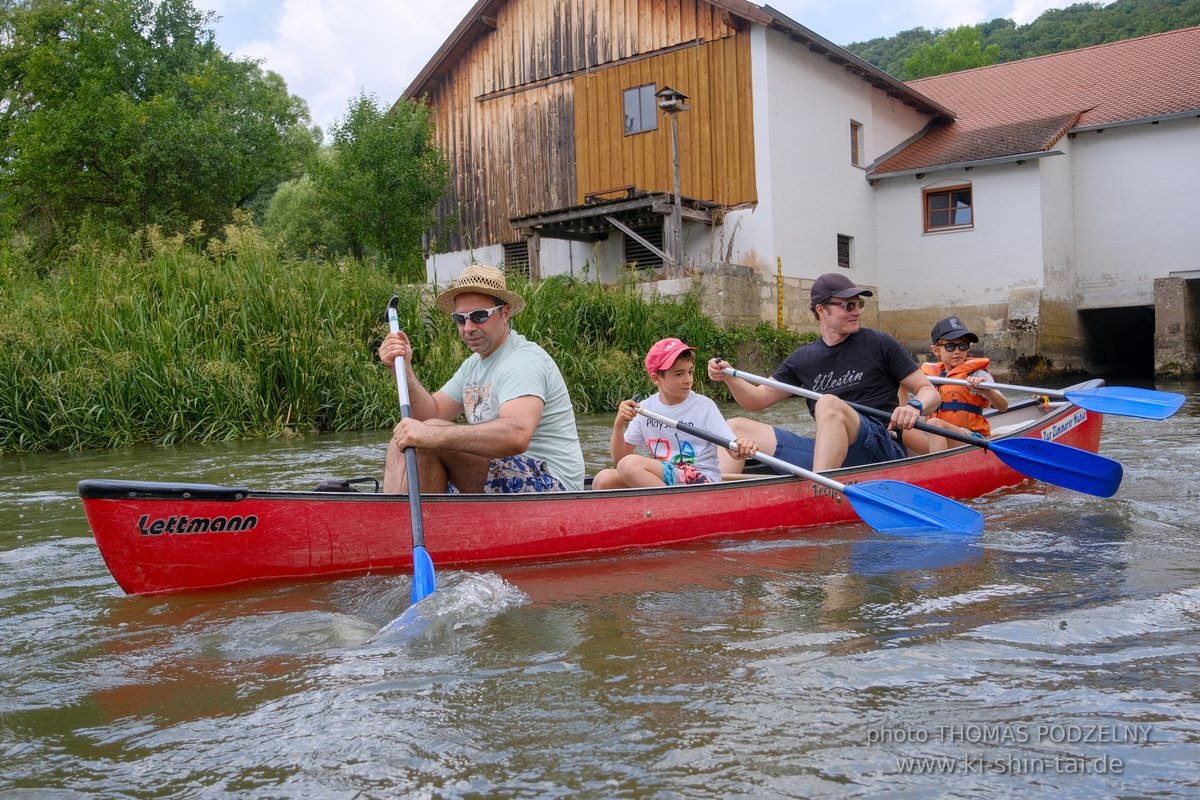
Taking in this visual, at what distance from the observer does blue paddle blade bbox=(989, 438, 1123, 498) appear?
5875 millimetres

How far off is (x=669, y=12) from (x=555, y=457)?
15525mm

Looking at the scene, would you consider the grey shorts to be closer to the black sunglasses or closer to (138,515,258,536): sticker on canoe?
the black sunglasses

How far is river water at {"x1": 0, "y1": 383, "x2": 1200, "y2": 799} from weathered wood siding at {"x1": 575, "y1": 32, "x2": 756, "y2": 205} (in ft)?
45.9

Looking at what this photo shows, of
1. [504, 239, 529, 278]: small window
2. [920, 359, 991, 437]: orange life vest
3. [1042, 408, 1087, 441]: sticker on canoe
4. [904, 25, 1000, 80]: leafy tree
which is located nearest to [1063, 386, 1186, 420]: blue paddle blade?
[1042, 408, 1087, 441]: sticker on canoe

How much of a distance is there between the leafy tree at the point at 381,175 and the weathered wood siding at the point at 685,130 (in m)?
2.97

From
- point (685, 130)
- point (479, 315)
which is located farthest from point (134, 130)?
point (479, 315)

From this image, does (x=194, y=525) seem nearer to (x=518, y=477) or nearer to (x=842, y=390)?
(x=518, y=477)

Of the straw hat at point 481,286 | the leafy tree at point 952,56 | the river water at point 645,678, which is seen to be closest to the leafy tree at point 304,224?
the leafy tree at point 952,56

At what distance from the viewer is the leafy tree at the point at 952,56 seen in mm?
→ 37000

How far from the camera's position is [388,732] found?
8.49 ft

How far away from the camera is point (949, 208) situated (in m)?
19.9

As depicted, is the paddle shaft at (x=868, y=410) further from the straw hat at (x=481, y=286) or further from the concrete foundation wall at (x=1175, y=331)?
the concrete foundation wall at (x=1175, y=331)

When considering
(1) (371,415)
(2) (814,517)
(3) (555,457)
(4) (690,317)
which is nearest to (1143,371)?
(4) (690,317)

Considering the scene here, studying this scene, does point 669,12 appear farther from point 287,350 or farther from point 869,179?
point 287,350
